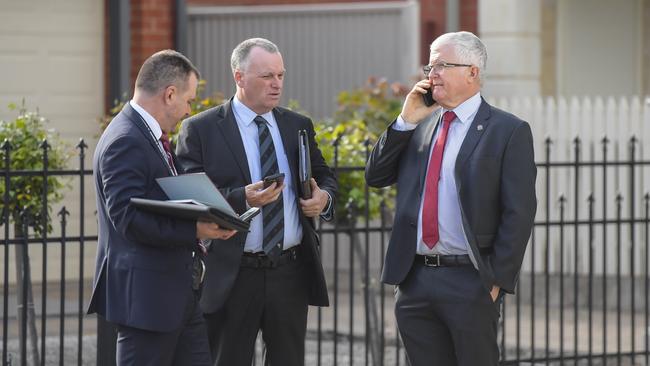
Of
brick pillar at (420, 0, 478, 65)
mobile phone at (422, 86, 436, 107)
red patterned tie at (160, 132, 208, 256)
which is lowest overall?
red patterned tie at (160, 132, 208, 256)

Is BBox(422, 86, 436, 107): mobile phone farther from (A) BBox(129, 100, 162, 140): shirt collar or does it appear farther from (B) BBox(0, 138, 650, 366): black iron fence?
(B) BBox(0, 138, 650, 366): black iron fence

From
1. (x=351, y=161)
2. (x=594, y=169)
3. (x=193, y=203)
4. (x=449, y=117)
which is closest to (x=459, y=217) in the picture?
(x=449, y=117)

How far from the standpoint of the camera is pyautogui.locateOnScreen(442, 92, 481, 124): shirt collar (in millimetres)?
Result: 5605

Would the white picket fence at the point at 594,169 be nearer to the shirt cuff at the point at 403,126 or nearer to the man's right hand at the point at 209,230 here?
the shirt cuff at the point at 403,126

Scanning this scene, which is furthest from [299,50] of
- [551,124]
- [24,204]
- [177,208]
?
[177,208]

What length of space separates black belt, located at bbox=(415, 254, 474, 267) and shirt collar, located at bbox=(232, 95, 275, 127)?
95 centimetres

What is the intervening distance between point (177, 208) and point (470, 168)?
4.15ft

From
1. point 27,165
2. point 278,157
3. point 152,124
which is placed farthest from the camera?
point 27,165

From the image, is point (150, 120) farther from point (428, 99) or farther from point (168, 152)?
point (428, 99)

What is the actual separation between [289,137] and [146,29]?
21.2ft

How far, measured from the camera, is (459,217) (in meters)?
5.52

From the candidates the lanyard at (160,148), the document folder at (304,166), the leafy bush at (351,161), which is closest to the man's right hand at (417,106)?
the document folder at (304,166)

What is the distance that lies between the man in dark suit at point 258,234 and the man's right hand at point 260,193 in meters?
0.11

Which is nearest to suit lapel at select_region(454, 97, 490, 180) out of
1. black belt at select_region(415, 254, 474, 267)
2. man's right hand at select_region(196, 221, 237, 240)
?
black belt at select_region(415, 254, 474, 267)
